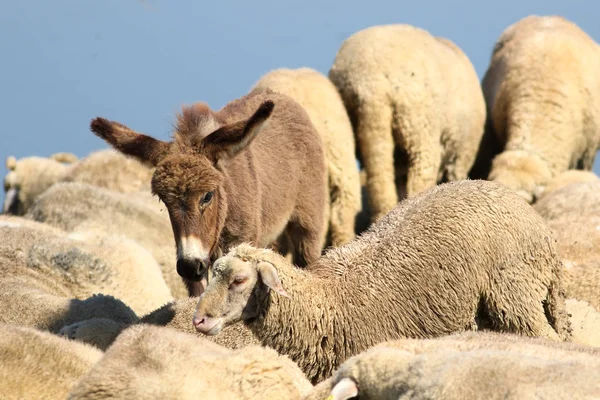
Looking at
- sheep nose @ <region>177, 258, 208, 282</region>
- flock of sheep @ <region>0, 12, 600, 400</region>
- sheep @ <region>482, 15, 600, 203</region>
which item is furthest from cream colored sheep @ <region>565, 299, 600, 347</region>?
sheep @ <region>482, 15, 600, 203</region>

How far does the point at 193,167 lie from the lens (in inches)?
281

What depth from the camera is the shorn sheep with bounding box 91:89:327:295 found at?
23.2 feet

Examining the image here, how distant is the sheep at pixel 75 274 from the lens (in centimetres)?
739

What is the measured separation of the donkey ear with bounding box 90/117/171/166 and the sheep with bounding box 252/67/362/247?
4.37 m

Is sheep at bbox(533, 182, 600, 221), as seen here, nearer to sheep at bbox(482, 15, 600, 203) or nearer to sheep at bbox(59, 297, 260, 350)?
sheep at bbox(482, 15, 600, 203)

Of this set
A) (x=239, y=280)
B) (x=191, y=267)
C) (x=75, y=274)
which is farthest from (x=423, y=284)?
(x=75, y=274)

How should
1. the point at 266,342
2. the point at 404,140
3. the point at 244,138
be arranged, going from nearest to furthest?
the point at 266,342 < the point at 244,138 < the point at 404,140

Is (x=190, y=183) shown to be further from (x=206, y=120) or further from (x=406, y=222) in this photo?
(x=406, y=222)

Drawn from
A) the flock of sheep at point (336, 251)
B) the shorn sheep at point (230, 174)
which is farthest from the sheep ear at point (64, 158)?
the shorn sheep at point (230, 174)

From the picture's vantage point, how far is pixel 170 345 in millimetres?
4582

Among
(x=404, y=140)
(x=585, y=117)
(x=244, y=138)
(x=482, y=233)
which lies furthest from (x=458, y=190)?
(x=585, y=117)

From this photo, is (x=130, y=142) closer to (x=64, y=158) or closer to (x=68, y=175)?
(x=68, y=175)

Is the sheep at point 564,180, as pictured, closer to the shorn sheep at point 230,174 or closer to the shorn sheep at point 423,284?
the shorn sheep at point 230,174

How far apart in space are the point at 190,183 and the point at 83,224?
3.63 m
